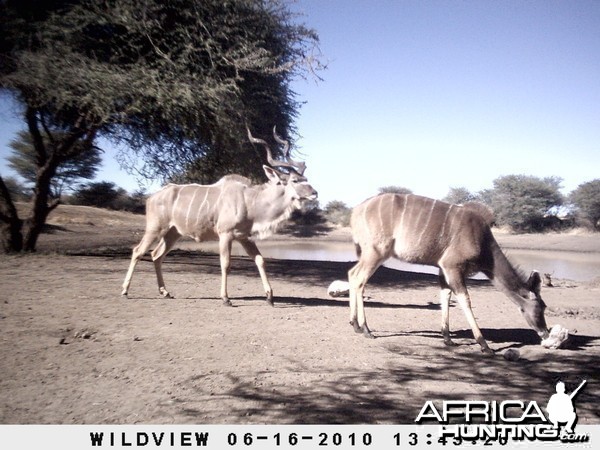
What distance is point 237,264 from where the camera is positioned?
30.3ft

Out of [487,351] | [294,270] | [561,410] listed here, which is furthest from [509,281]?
[294,270]

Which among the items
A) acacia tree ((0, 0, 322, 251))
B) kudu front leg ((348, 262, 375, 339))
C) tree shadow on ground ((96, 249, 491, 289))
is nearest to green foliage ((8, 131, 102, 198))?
acacia tree ((0, 0, 322, 251))

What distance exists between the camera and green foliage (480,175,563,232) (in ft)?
25.3

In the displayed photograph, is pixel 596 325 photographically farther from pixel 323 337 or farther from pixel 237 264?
pixel 237 264

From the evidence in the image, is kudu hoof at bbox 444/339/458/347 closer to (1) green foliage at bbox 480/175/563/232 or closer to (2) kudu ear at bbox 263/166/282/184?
(2) kudu ear at bbox 263/166/282/184

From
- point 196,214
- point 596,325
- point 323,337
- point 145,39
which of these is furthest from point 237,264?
point 596,325

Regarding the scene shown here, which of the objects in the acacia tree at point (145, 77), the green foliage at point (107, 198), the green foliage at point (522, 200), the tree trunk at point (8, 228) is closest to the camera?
the acacia tree at point (145, 77)

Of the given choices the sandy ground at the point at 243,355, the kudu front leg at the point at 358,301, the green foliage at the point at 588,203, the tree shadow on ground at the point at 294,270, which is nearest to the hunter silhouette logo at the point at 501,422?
the sandy ground at the point at 243,355

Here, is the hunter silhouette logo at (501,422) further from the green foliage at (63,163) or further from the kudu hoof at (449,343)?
the green foliage at (63,163)

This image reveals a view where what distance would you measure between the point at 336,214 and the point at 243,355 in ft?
34.3

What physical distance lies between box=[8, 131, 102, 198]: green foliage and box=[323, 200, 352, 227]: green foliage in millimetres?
6801

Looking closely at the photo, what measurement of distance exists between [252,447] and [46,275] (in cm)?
513

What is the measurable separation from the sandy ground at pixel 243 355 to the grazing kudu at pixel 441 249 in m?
0.44

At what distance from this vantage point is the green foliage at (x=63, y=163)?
27.1 feet
